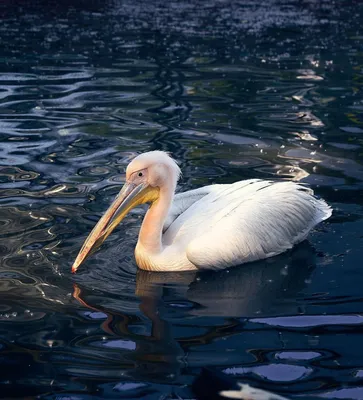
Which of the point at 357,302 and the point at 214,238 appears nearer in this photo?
the point at 357,302

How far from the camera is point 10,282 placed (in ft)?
16.4

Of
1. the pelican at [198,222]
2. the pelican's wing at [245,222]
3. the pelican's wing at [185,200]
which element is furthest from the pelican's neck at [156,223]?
the pelican's wing at [185,200]

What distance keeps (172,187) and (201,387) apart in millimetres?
1817

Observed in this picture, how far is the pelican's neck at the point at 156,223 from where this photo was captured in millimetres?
5223

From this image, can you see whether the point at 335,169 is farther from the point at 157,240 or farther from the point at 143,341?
the point at 143,341

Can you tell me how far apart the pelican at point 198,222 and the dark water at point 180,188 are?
12cm

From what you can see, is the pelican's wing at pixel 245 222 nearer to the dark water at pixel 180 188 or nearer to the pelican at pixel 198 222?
the pelican at pixel 198 222

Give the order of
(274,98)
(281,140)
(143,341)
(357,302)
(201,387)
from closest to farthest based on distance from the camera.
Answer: (201,387) → (143,341) → (357,302) → (281,140) → (274,98)

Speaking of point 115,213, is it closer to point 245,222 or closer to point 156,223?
point 156,223

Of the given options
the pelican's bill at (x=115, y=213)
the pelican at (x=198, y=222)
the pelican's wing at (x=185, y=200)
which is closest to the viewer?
the pelican's bill at (x=115, y=213)

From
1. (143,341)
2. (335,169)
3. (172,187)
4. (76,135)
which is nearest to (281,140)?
(335,169)

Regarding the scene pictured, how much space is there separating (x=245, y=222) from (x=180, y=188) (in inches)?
58.1

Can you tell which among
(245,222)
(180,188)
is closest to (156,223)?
(245,222)

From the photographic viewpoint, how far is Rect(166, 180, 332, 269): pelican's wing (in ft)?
16.9
